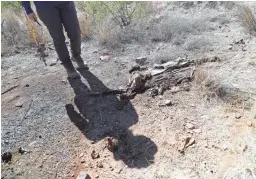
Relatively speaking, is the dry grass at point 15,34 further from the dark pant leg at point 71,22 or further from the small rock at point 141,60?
the small rock at point 141,60

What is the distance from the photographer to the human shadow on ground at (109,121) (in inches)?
101

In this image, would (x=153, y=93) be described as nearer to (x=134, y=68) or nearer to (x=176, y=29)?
(x=134, y=68)

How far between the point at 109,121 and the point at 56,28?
117 cm

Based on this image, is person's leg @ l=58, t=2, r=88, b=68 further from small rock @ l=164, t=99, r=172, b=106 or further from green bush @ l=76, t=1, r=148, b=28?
green bush @ l=76, t=1, r=148, b=28

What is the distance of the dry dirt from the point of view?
2424 mm

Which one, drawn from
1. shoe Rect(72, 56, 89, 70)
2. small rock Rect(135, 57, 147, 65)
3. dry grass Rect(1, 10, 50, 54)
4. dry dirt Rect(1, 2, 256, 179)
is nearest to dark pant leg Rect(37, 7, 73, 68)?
shoe Rect(72, 56, 89, 70)

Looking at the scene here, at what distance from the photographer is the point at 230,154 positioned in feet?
7.77

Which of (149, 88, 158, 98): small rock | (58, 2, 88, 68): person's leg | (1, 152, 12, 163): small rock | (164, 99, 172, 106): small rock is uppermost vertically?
(58, 2, 88, 68): person's leg

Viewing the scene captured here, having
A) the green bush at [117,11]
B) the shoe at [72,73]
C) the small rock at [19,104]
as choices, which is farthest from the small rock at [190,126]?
the green bush at [117,11]

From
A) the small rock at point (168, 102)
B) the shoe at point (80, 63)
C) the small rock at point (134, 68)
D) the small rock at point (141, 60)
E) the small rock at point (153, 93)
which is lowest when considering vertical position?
the small rock at point (168, 102)

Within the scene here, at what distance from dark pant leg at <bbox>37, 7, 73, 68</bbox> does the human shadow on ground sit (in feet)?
1.19

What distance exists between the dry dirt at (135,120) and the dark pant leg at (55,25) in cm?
36

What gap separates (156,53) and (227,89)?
122 cm

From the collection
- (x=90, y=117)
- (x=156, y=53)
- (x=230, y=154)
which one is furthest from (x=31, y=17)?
(x=230, y=154)
